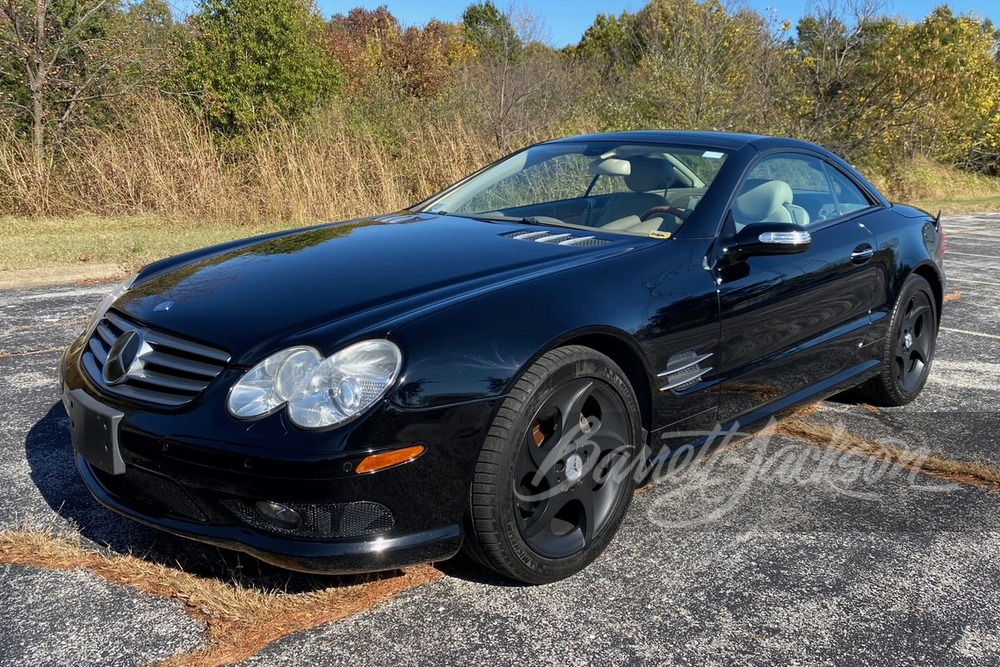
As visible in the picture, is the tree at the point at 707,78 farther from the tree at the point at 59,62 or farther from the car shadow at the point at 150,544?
the car shadow at the point at 150,544

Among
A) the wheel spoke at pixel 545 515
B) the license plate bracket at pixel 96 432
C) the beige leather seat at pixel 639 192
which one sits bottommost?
the wheel spoke at pixel 545 515

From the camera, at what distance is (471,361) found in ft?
7.73

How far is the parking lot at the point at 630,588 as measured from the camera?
227 cm

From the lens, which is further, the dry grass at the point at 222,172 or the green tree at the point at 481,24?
the green tree at the point at 481,24

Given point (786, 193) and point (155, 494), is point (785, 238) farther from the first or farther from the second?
point (155, 494)

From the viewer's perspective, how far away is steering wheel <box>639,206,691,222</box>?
335 centimetres

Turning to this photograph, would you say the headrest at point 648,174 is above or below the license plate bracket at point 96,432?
above

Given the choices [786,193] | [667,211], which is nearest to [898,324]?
[786,193]

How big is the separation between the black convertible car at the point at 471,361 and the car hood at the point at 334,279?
0.01m

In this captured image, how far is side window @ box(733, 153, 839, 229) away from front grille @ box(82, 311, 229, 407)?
2086 millimetres

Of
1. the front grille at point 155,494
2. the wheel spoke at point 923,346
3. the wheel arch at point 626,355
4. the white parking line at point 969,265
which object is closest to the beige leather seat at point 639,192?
the wheel arch at point 626,355

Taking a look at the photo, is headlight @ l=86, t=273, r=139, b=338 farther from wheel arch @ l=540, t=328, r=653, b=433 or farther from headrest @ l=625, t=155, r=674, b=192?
headrest @ l=625, t=155, r=674, b=192

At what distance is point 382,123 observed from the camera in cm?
1312

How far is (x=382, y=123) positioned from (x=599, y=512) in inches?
442
